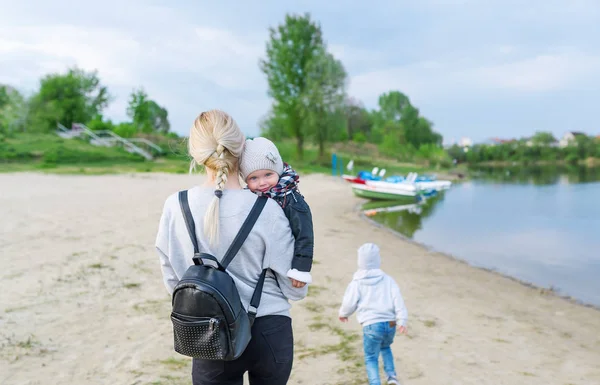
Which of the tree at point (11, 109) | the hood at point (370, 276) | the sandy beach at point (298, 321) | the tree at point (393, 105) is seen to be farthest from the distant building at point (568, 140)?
the hood at point (370, 276)

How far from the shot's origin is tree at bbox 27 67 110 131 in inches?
1719

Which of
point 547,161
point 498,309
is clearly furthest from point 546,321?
point 547,161

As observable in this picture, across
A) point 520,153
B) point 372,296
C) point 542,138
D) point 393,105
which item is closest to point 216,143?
point 372,296

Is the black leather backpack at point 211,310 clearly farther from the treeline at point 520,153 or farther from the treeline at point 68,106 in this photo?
the treeline at point 520,153

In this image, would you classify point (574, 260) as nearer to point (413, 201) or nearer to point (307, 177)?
point (413, 201)

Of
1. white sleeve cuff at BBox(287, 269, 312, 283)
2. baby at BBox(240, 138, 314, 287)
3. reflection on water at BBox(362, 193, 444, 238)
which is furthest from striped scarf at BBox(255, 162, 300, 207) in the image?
reflection on water at BBox(362, 193, 444, 238)

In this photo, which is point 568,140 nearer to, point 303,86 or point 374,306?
point 303,86

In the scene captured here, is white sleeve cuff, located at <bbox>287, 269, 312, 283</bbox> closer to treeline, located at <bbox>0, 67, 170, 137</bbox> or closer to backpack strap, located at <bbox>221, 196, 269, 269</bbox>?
backpack strap, located at <bbox>221, 196, 269, 269</bbox>

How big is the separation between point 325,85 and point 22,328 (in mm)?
38702

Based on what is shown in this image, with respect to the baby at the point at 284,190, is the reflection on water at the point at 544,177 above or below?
below

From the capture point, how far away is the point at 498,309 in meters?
6.96

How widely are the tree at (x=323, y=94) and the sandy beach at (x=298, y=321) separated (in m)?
31.5

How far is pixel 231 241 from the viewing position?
1.81m

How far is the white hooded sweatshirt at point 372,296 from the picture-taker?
366cm
